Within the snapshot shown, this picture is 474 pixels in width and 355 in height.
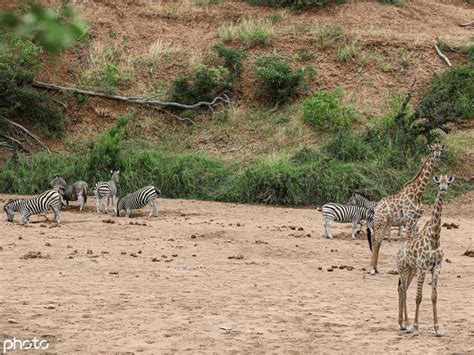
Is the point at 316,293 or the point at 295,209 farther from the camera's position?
the point at 295,209

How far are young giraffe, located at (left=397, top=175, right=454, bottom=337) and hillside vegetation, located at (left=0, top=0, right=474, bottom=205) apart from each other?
39.6 feet

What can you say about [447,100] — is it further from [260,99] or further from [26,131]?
[26,131]

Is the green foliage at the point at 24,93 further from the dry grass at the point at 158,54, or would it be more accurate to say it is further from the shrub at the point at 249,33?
the shrub at the point at 249,33

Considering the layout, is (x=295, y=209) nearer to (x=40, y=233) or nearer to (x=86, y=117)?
(x=40, y=233)

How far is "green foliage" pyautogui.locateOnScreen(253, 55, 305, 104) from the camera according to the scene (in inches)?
1062

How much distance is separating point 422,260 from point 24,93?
19.7 meters

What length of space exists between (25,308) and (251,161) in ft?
49.3

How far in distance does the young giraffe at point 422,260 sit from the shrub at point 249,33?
21.5 m

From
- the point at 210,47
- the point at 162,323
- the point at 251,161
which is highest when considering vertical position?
the point at 210,47

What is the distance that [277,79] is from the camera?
27031 mm

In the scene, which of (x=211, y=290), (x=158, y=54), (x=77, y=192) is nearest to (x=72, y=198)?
(x=77, y=192)

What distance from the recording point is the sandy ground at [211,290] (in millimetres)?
8117

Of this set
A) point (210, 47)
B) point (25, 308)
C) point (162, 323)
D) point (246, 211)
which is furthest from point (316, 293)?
point (210, 47)

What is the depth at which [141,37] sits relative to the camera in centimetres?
3020
